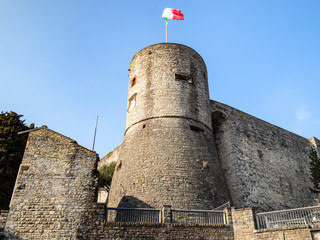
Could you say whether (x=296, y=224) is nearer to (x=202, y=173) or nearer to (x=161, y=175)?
(x=202, y=173)

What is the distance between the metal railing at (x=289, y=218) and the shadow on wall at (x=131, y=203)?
487 centimetres

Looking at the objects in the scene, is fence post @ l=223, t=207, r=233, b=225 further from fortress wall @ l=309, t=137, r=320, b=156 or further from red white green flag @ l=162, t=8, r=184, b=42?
fortress wall @ l=309, t=137, r=320, b=156

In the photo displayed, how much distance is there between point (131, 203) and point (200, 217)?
337 centimetres

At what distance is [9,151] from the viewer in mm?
14672

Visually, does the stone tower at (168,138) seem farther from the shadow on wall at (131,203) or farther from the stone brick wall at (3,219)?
the stone brick wall at (3,219)

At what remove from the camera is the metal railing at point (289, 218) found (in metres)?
10.9

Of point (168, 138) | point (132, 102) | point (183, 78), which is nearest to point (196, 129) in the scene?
point (168, 138)

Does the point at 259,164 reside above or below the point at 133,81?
below

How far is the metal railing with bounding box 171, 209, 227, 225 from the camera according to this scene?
1159 centimetres

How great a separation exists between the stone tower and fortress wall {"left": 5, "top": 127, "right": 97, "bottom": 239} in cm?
314

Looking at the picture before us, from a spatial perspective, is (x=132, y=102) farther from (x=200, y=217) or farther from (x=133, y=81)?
(x=200, y=217)

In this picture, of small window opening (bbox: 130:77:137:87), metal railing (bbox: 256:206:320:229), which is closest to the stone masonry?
small window opening (bbox: 130:77:137:87)

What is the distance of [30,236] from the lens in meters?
10.1

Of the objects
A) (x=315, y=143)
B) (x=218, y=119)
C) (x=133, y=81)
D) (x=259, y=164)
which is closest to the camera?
(x=133, y=81)
